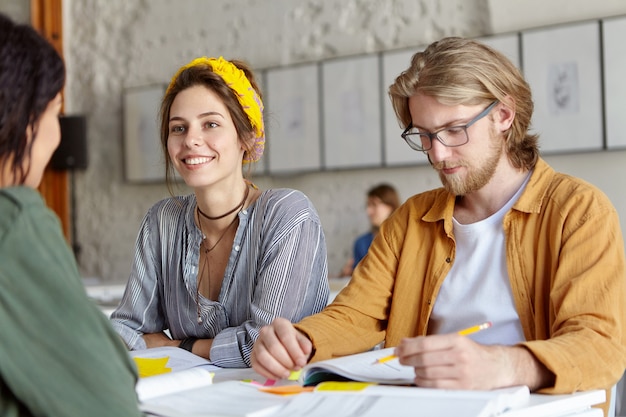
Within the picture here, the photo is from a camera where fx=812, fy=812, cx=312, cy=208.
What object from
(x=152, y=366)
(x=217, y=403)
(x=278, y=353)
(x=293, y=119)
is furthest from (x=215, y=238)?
(x=293, y=119)

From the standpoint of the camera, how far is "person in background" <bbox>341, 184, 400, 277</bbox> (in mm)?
5188

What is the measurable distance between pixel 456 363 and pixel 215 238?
1.01 meters

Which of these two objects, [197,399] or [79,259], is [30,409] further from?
[79,259]

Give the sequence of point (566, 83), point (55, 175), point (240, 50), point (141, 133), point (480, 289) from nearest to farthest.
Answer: point (480, 289)
point (566, 83)
point (240, 50)
point (141, 133)
point (55, 175)

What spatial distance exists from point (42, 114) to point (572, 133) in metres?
4.19

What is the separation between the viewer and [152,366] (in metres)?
1.68

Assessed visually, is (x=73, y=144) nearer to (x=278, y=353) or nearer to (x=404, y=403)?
(x=278, y=353)

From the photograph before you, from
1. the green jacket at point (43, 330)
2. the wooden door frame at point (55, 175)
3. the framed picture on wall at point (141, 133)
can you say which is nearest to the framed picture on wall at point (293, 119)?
the framed picture on wall at point (141, 133)

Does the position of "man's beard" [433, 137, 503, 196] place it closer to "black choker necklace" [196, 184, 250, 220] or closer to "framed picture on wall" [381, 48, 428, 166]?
"black choker necklace" [196, 184, 250, 220]

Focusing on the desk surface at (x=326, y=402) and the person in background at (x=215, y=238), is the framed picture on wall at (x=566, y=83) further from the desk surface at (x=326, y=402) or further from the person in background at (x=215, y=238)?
the desk surface at (x=326, y=402)

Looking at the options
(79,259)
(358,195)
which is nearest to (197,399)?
(358,195)

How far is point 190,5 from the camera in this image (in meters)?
6.42

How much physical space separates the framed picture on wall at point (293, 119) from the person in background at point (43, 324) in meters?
4.72

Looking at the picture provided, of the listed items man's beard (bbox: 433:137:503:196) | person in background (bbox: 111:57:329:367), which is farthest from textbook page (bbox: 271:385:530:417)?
person in background (bbox: 111:57:329:367)
